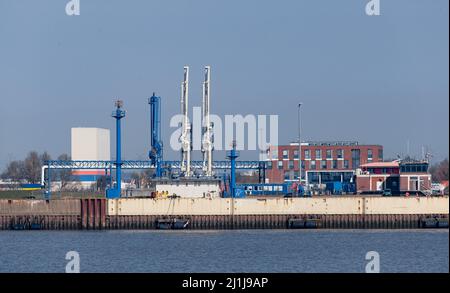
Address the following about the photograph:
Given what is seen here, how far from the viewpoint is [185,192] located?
118 meters

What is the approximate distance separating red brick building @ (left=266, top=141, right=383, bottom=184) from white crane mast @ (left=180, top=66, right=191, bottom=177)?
48.7 meters

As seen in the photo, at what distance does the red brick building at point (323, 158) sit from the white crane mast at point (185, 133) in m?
48.7

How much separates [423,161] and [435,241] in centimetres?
5315

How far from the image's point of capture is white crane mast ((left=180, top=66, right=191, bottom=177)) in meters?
121

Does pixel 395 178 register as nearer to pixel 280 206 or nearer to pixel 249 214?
pixel 280 206

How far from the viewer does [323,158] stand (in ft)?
564

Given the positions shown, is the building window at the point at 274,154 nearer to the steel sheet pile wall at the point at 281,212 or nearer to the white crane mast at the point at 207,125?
the white crane mast at the point at 207,125

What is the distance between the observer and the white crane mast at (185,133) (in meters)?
121

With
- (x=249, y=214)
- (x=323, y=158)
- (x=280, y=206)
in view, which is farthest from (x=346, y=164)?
(x=249, y=214)

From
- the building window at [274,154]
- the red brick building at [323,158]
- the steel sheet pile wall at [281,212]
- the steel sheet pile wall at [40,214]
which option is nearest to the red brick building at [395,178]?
the red brick building at [323,158]

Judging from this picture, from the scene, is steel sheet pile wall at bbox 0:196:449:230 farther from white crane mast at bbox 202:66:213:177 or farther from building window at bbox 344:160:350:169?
building window at bbox 344:160:350:169

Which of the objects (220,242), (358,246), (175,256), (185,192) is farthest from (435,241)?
(185,192)

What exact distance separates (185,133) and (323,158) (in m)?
53.0

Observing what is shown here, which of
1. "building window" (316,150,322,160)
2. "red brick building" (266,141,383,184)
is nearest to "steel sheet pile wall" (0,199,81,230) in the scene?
"red brick building" (266,141,383,184)
